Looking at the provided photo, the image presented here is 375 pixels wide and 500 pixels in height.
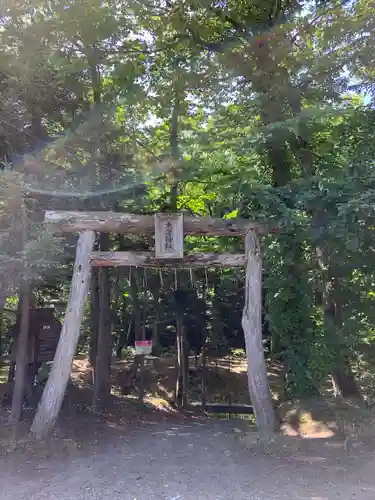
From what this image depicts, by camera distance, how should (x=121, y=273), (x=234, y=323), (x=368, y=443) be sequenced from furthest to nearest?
(x=121, y=273) → (x=234, y=323) → (x=368, y=443)

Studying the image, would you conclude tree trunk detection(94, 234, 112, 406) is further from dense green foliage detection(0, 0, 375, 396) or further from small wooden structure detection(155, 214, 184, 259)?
small wooden structure detection(155, 214, 184, 259)

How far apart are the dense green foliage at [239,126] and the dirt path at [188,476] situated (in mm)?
2505

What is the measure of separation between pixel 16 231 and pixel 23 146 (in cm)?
224

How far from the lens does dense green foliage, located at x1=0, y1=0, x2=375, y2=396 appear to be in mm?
8039

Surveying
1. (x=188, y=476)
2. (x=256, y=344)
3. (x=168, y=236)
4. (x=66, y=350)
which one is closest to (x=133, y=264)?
(x=168, y=236)

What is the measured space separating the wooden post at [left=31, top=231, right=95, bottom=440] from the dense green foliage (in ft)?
3.91

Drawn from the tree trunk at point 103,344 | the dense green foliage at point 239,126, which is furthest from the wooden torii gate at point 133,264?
the tree trunk at point 103,344

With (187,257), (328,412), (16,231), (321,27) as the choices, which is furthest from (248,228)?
(321,27)

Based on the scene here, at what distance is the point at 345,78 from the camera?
9.18 metres

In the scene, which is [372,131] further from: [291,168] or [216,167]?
[216,167]

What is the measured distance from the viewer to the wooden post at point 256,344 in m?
7.94

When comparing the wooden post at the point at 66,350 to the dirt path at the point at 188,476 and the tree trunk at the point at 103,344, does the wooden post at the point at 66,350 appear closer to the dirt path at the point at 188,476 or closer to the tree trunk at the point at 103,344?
the dirt path at the point at 188,476

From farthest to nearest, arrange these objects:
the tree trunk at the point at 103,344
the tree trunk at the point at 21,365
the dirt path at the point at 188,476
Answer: the tree trunk at the point at 103,344 < the tree trunk at the point at 21,365 < the dirt path at the point at 188,476

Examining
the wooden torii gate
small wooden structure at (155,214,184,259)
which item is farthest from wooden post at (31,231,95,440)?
small wooden structure at (155,214,184,259)
